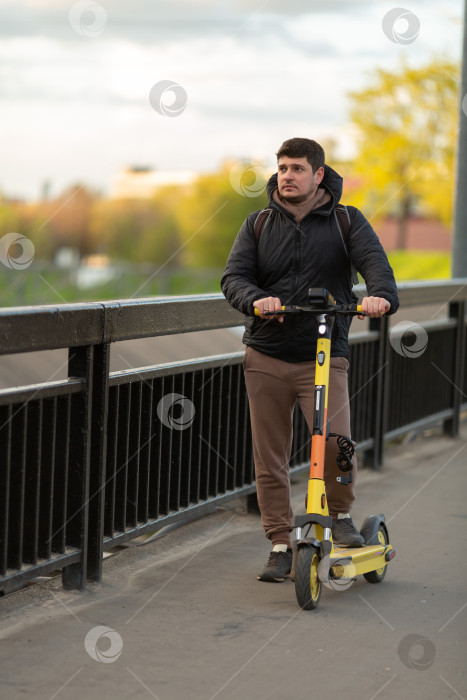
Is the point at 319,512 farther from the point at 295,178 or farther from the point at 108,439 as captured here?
the point at 295,178

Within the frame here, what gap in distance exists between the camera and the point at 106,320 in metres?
4.61

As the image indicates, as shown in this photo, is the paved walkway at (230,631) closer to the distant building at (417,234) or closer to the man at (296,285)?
the man at (296,285)

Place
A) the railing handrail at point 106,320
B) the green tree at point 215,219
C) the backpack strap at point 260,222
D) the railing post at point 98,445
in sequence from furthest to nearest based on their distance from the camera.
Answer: the green tree at point 215,219 → the backpack strap at point 260,222 → the railing post at point 98,445 → the railing handrail at point 106,320

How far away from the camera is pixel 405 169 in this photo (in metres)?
50.0

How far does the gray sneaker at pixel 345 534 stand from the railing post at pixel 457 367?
4.59 meters

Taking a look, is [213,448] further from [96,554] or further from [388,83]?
[388,83]

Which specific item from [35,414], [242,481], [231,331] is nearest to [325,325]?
[35,414]

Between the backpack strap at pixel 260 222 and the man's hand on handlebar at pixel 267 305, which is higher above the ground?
the backpack strap at pixel 260 222

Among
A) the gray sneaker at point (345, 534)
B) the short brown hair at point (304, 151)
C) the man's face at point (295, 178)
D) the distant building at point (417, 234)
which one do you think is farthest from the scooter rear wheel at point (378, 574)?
the distant building at point (417, 234)

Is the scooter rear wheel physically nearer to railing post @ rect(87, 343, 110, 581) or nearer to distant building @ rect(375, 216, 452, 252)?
railing post @ rect(87, 343, 110, 581)

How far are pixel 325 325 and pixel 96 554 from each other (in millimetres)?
1380

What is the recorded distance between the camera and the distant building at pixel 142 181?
10069 centimetres

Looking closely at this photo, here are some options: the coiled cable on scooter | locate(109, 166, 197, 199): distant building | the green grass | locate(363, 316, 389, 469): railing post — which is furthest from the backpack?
locate(109, 166, 197, 199): distant building

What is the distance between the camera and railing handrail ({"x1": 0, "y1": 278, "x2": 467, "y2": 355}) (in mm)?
4043
